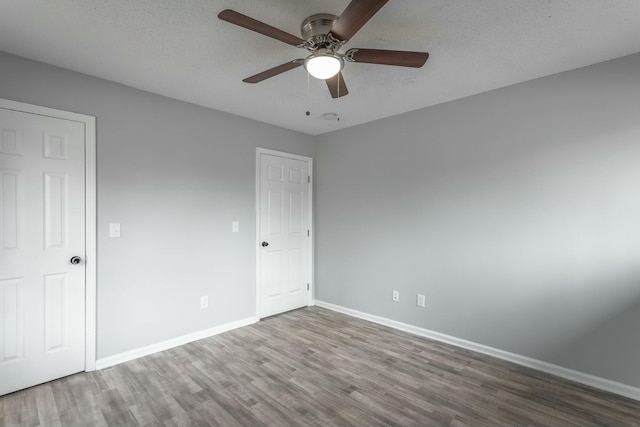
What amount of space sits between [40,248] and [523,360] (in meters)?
4.03

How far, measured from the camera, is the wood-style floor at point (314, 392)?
196cm

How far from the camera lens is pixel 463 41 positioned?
203cm

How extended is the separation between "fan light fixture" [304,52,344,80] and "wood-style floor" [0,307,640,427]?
2.16m

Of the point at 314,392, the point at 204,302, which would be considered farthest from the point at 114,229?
the point at 314,392

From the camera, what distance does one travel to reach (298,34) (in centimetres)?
196

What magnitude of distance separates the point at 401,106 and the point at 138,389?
136 inches

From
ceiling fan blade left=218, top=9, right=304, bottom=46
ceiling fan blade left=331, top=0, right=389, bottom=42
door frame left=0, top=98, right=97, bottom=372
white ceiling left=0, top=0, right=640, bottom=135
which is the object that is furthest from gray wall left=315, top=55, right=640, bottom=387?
door frame left=0, top=98, right=97, bottom=372

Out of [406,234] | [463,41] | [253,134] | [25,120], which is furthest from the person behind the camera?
[253,134]

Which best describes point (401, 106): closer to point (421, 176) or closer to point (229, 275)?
point (421, 176)

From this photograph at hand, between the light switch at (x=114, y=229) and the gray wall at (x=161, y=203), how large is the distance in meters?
0.04

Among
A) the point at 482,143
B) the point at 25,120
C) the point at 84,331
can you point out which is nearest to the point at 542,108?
the point at 482,143

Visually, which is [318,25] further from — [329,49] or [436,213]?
[436,213]

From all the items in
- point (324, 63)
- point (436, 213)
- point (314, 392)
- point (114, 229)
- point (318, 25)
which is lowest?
point (314, 392)

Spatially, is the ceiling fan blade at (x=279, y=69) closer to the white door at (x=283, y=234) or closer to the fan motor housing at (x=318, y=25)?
the fan motor housing at (x=318, y=25)
